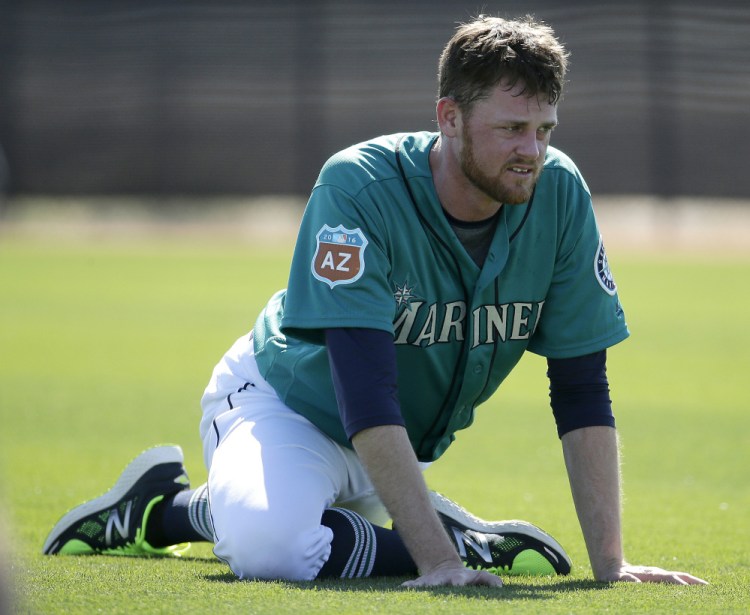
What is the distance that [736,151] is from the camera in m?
16.8

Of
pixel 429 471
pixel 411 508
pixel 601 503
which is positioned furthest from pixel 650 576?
pixel 429 471

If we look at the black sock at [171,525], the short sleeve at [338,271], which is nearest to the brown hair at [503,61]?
the short sleeve at [338,271]

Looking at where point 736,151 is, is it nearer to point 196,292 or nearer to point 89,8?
point 196,292

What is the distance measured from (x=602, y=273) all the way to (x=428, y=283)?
48 centimetres

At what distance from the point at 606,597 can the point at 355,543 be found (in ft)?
2.11

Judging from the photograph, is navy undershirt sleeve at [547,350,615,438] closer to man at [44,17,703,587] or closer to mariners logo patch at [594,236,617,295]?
man at [44,17,703,587]

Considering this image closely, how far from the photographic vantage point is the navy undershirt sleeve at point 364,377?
277 centimetres

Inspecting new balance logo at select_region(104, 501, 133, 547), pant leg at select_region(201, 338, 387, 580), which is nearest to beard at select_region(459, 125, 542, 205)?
pant leg at select_region(201, 338, 387, 580)

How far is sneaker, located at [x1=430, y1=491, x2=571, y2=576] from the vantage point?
319cm

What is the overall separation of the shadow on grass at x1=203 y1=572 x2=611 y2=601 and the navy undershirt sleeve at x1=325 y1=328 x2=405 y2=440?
1.14 feet

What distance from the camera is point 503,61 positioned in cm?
282

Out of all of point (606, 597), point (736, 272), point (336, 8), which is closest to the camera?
point (606, 597)

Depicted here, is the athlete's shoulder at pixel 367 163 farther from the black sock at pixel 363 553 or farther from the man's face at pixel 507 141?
the black sock at pixel 363 553

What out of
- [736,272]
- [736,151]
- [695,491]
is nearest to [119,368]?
[695,491]
